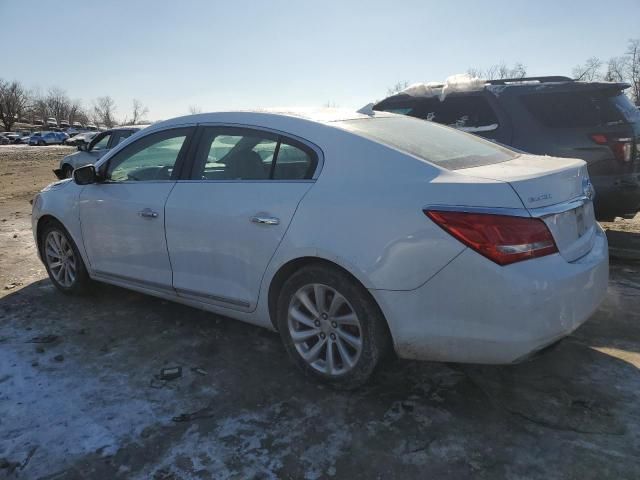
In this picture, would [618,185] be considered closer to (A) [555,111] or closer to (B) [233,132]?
(A) [555,111]

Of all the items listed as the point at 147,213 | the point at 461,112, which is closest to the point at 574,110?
the point at 461,112

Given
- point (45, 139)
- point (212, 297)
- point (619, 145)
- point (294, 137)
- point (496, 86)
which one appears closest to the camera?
point (294, 137)

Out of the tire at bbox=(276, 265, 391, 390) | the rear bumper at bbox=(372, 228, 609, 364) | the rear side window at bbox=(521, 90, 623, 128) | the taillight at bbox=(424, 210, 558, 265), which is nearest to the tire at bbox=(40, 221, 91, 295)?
the tire at bbox=(276, 265, 391, 390)

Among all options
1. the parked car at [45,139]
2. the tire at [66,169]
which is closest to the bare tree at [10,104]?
the parked car at [45,139]

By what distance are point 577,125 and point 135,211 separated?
4282 millimetres

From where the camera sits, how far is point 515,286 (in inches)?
94.6

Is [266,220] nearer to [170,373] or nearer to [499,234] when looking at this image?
[170,373]

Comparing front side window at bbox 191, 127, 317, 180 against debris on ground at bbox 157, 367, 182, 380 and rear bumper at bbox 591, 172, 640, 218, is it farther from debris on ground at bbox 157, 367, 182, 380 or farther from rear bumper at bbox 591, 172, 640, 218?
rear bumper at bbox 591, 172, 640, 218

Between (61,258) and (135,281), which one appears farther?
(61,258)

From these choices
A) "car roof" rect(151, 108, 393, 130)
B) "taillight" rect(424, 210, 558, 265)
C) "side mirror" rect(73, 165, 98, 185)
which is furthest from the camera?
"side mirror" rect(73, 165, 98, 185)

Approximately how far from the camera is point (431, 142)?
3.21m

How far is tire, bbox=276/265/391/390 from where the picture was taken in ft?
9.25

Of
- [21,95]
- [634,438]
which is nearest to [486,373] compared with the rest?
[634,438]

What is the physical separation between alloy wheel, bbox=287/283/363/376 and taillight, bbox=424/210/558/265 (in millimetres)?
757
